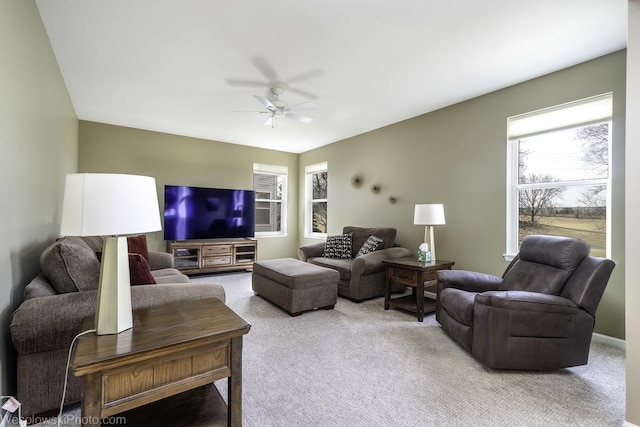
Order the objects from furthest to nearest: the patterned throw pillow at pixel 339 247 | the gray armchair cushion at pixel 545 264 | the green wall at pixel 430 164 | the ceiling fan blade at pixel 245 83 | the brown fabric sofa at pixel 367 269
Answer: the patterned throw pillow at pixel 339 247 → the brown fabric sofa at pixel 367 269 → the ceiling fan blade at pixel 245 83 → the green wall at pixel 430 164 → the gray armchair cushion at pixel 545 264

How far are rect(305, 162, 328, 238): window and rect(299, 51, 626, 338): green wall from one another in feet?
2.99

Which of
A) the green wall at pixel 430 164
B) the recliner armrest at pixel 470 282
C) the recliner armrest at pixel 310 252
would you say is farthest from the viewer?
the recliner armrest at pixel 310 252

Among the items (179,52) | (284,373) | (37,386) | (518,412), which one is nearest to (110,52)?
(179,52)

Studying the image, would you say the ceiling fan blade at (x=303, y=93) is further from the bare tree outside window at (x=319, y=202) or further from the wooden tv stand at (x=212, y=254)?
the wooden tv stand at (x=212, y=254)

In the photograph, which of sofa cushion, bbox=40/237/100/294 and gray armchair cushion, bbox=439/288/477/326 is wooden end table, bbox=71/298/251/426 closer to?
sofa cushion, bbox=40/237/100/294

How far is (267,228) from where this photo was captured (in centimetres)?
649

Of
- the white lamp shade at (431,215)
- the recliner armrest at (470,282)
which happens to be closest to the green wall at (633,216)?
the recliner armrest at (470,282)

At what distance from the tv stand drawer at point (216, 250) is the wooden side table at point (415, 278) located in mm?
3019

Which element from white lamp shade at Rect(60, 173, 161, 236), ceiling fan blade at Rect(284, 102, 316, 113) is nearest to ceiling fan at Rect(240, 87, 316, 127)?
ceiling fan blade at Rect(284, 102, 316, 113)

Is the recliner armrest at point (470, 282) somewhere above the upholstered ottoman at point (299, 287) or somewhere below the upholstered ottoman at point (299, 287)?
above

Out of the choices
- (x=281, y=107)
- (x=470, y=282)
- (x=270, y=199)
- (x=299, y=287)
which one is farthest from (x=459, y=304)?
(x=270, y=199)

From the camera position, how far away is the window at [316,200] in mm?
6222

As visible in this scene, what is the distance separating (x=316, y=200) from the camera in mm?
6367

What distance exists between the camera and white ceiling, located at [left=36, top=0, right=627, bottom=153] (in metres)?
2.05
